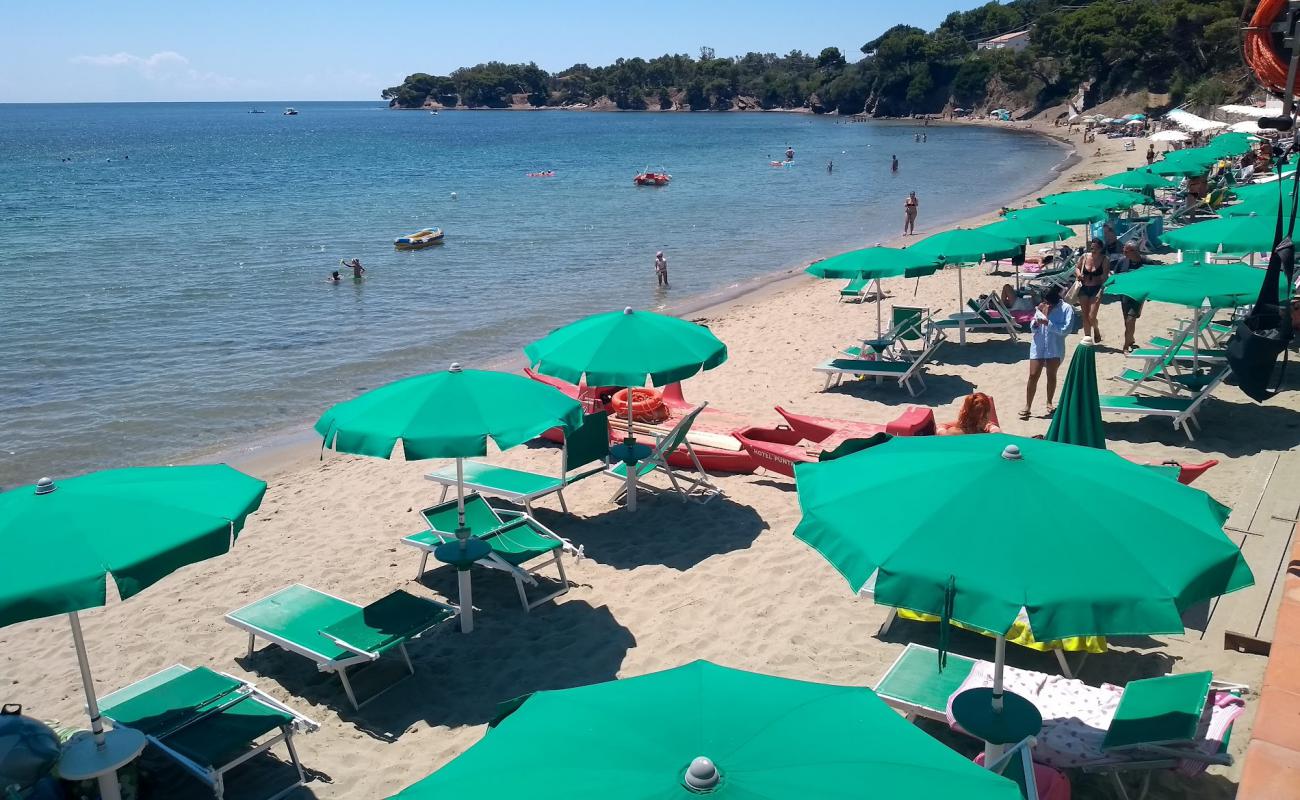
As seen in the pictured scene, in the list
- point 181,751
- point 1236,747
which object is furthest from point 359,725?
point 1236,747

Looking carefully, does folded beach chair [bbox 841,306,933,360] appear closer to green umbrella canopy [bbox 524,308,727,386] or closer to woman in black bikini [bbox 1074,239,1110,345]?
woman in black bikini [bbox 1074,239,1110,345]

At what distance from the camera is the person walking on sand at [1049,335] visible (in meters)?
9.92

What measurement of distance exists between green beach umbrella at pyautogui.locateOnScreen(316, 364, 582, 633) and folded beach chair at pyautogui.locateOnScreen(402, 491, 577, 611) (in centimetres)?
44

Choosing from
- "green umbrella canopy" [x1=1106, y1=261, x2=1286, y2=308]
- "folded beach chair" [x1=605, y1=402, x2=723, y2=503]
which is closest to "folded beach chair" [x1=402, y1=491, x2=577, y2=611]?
"folded beach chair" [x1=605, y1=402, x2=723, y2=503]

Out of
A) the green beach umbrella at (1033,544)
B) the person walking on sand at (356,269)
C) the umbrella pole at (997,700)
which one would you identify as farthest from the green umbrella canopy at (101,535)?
the person walking on sand at (356,269)

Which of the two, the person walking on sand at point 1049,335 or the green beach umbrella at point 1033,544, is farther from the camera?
the person walking on sand at point 1049,335

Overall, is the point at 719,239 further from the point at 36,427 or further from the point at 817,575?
the point at 817,575

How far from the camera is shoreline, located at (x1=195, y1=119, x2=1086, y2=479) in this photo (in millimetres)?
12547

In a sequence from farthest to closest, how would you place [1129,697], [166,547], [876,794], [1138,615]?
[1129,697] → [166,547] → [1138,615] → [876,794]

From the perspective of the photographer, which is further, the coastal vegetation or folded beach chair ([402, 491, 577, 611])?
the coastal vegetation

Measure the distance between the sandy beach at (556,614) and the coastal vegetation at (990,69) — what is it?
200 ft

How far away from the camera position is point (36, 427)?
14.3 m

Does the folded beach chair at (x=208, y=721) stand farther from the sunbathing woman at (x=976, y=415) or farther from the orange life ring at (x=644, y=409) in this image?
the orange life ring at (x=644, y=409)

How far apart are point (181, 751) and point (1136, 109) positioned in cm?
8645
